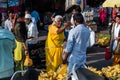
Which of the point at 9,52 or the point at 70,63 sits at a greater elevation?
the point at 9,52

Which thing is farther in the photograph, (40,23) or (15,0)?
(40,23)

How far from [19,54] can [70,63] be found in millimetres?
1707

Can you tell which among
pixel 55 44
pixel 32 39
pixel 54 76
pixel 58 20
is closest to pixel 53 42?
pixel 55 44

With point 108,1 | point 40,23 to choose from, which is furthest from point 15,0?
point 108,1

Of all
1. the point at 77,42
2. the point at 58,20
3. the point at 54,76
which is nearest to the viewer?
the point at 77,42

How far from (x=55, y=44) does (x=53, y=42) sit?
0.22 feet

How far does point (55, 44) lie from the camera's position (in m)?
9.28

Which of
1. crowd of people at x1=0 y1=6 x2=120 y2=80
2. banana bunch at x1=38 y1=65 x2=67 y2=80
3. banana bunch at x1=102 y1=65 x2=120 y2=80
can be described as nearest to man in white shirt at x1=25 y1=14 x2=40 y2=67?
crowd of people at x1=0 y1=6 x2=120 y2=80

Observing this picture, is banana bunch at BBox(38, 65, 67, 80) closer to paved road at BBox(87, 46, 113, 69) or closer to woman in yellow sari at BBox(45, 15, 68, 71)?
woman in yellow sari at BBox(45, 15, 68, 71)

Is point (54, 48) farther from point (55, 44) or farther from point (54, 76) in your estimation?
point (54, 76)

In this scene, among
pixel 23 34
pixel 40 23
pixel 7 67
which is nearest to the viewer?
pixel 7 67

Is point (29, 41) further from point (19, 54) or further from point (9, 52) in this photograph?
point (9, 52)

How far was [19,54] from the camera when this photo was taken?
29.4 feet

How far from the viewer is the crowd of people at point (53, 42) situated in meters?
6.48
